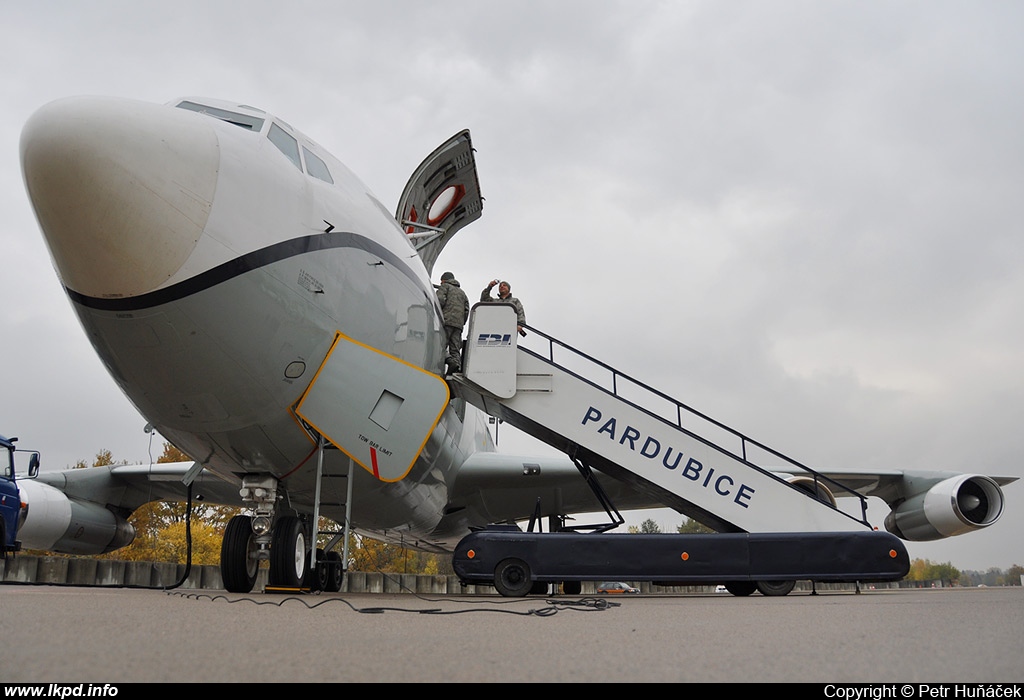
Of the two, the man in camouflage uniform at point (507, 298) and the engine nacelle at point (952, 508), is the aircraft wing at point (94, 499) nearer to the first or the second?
the man in camouflage uniform at point (507, 298)

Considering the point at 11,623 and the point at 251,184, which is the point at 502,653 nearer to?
the point at 11,623

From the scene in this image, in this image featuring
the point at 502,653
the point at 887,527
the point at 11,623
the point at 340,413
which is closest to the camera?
the point at 502,653

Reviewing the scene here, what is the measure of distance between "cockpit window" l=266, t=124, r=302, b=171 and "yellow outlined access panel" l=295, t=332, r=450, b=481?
5.25 feet

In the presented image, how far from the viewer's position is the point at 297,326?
5.71m

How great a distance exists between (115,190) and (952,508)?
11241 millimetres

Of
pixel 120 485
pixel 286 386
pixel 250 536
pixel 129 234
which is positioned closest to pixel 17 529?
pixel 120 485

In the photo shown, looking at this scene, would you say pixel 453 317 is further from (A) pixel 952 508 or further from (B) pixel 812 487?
(A) pixel 952 508

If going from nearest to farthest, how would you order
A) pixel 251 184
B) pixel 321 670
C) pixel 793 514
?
pixel 321 670 < pixel 251 184 < pixel 793 514

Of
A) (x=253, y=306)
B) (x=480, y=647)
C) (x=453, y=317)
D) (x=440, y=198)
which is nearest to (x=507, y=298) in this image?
(x=453, y=317)

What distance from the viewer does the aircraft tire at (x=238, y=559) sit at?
6.60 m

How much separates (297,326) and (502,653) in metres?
3.78

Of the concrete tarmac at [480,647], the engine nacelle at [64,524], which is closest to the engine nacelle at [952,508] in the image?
the concrete tarmac at [480,647]

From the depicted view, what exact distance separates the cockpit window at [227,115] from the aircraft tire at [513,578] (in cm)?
456

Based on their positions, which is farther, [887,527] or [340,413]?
[887,527]
